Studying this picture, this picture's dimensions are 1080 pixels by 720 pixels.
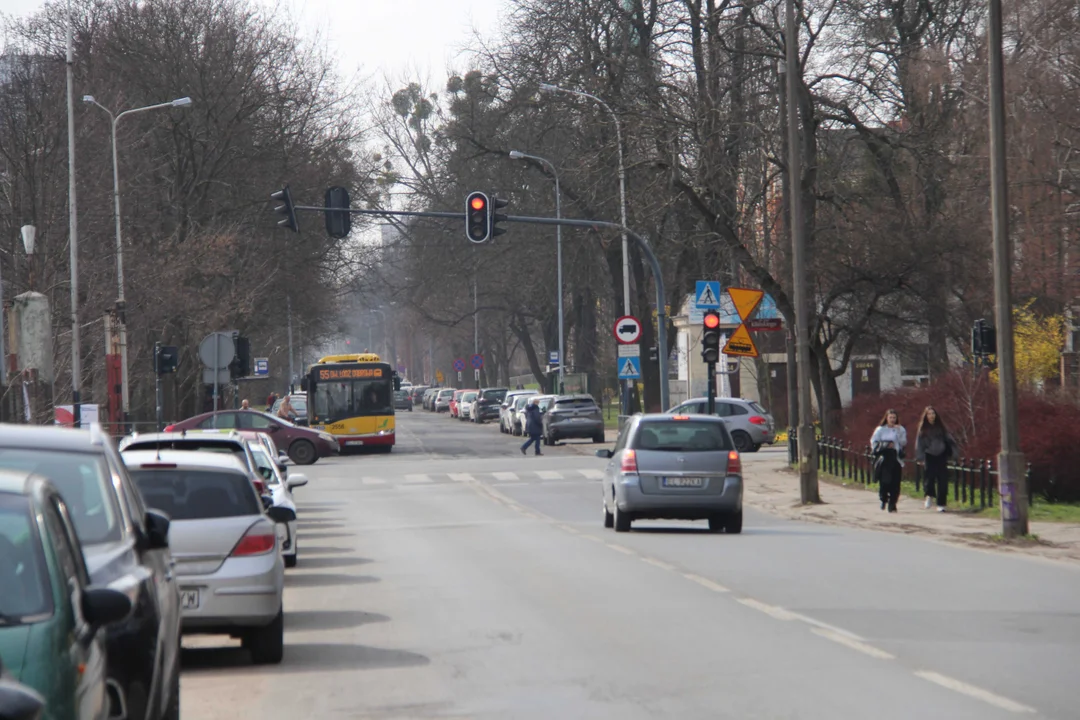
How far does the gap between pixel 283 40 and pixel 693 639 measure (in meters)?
44.2

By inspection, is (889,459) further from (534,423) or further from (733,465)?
(534,423)

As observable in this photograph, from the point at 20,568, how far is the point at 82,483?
1996 millimetres

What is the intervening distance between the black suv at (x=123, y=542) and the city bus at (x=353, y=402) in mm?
42796

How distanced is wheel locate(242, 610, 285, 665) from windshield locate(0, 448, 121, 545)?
11.3ft

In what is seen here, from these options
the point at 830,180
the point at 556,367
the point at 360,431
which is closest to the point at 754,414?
the point at 830,180

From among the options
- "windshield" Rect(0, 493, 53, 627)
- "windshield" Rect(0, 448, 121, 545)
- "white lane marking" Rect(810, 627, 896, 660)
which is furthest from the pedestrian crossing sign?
"windshield" Rect(0, 493, 53, 627)

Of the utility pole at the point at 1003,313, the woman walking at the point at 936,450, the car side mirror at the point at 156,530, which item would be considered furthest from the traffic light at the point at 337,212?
the car side mirror at the point at 156,530

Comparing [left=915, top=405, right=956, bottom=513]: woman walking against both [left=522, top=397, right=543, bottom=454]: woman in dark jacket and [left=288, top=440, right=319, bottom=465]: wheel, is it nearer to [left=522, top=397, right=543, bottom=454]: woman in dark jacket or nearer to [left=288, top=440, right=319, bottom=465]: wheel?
[left=522, top=397, right=543, bottom=454]: woman in dark jacket

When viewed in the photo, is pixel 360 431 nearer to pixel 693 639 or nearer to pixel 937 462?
pixel 937 462

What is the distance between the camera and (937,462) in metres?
23.9

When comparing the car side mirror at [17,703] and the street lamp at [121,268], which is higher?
the street lamp at [121,268]

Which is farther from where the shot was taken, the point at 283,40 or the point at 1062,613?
the point at 283,40

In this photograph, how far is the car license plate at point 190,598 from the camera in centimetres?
1035

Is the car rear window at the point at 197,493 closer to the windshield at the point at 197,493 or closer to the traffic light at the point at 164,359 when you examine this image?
the windshield at the point at 197,493
